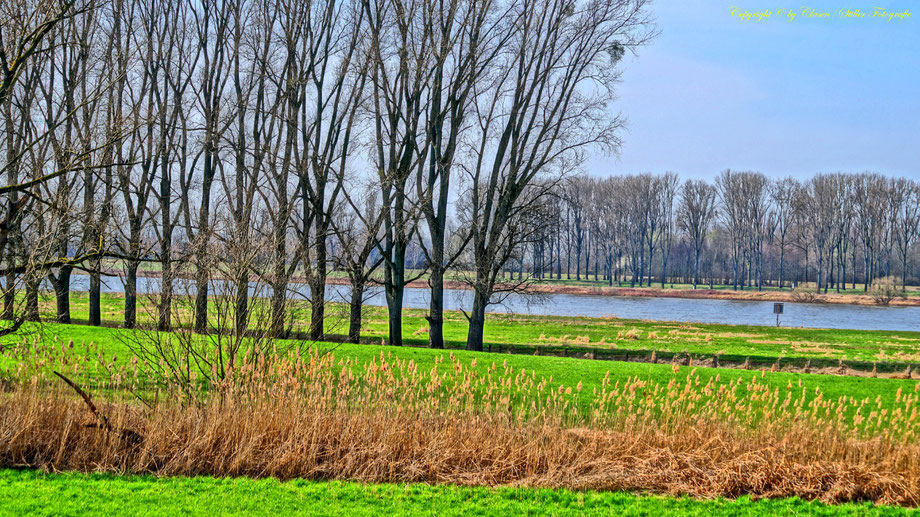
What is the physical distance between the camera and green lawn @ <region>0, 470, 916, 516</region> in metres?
6.14

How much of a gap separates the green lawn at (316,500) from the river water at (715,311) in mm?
27162

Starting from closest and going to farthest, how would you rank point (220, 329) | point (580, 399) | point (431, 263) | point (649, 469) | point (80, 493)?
point (80, 493) < point (649, 469) < point (220, 329) < point (580, 399) < point (431, 263)

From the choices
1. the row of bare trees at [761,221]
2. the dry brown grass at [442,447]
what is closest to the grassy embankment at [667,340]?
the dry brown grass at [442,447]

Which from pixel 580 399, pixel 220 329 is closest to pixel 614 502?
pixel 580 399

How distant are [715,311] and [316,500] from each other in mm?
46227

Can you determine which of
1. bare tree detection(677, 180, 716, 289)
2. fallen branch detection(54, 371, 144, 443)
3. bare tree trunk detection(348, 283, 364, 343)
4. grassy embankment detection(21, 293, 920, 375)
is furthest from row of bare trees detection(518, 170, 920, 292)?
fallen branch detection(54, 371, 144, 443)

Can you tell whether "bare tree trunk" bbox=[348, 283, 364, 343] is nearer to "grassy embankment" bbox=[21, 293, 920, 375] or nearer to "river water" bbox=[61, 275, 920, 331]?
"grassy embankment" bbox=[21, 293, 920, 375]

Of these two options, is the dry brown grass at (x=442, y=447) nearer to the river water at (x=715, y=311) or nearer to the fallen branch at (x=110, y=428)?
the fallen branch at (x=110, y=428)

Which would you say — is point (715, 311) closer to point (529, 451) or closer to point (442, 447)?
point (529, 451)

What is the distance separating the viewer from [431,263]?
771 inches

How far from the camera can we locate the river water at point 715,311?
1599 inches

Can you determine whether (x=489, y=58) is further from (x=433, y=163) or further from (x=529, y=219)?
(x=529, y=219)

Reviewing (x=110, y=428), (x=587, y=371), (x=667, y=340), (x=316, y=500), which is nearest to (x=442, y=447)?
(x=316, y=500)

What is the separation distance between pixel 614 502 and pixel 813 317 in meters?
43.6
